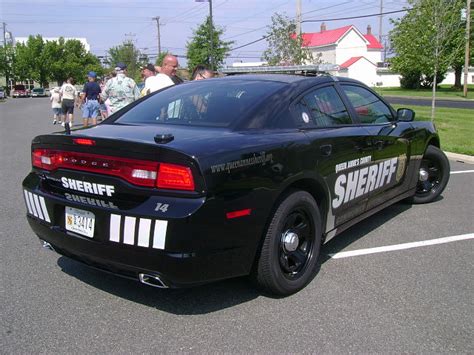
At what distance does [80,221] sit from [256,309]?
1276 mm

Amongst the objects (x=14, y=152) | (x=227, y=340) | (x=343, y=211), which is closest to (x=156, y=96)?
(x=343, y=211)

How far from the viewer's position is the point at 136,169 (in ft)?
9.30

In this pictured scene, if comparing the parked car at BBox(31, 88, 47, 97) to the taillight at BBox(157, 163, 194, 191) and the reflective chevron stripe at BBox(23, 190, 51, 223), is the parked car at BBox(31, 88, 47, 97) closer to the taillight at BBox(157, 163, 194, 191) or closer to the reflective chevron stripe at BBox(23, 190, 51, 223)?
the reflective chevron stripe at BBox(23, 190, 51, 223)

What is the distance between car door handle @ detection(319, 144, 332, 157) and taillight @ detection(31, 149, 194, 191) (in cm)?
126

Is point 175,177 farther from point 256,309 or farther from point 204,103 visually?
point 204,103

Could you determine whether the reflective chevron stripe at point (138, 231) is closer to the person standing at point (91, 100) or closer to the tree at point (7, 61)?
the person standing at point (91, 100)

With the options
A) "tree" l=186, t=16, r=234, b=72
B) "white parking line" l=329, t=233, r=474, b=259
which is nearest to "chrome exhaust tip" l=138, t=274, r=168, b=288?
"white parking line" l=329, t=233, r=474, b=259

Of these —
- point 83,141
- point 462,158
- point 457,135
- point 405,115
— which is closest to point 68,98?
point 457,135

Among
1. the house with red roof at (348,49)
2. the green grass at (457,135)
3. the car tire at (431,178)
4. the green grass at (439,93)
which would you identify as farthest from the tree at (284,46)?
the house with red roof at (348,49)

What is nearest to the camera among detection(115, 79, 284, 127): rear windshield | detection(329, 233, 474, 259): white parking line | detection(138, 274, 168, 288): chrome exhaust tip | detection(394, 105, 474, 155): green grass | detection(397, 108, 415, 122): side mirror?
detection(138, 274, 168, 288): chrome exhaust tip

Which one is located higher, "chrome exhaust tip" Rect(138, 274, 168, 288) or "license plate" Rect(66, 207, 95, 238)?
"license plate" Rect(66, 207, 95, 238)

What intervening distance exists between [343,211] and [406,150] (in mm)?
1424

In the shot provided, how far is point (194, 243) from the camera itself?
8.91ft

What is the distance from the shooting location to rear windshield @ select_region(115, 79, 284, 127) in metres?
3.54
